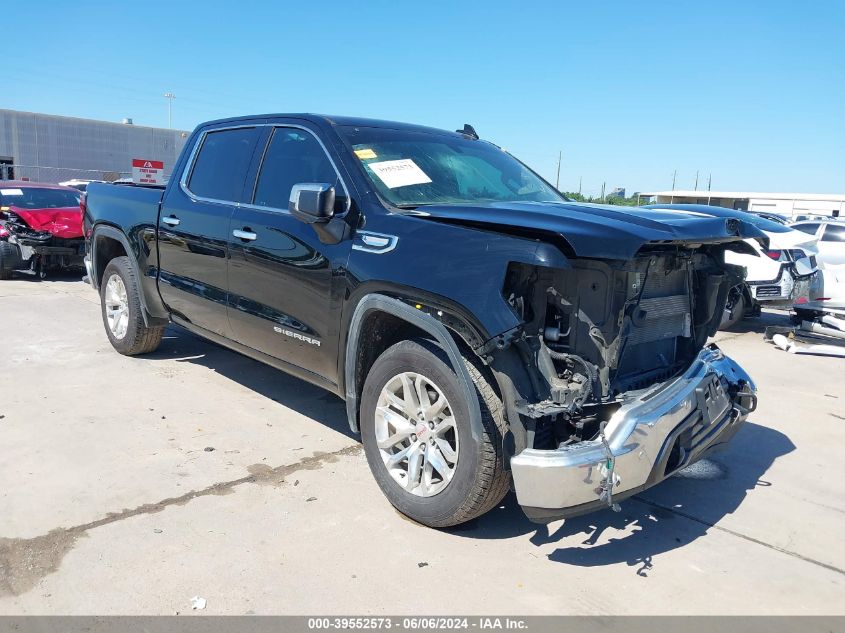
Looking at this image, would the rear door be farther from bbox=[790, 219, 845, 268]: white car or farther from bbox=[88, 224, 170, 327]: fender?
bbox=[790, 219, 845, 268]: white car

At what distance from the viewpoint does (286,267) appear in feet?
13.2

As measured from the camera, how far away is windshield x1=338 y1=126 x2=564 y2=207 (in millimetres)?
3809

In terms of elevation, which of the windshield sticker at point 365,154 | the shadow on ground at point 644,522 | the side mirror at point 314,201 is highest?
the windshield sticker at point 365,154

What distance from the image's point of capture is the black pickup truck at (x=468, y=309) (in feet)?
9.37

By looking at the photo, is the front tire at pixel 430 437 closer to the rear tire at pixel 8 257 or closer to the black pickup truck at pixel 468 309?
the black pickup truck at pixel 468 309

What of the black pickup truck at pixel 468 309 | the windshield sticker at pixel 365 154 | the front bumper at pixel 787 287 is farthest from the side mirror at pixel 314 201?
the front bumper at pixel 787 287

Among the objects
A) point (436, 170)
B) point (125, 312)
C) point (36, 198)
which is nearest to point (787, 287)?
point (436, 170)

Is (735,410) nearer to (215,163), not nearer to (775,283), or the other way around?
(215,163)

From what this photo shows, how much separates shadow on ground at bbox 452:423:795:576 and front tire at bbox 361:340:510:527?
0.98ft

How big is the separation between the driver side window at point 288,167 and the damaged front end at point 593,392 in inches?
61.3

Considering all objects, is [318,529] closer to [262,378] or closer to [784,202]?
[262,378]

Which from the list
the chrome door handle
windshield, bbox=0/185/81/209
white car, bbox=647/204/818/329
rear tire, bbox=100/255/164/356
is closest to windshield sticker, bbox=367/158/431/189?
the chrome door handle
